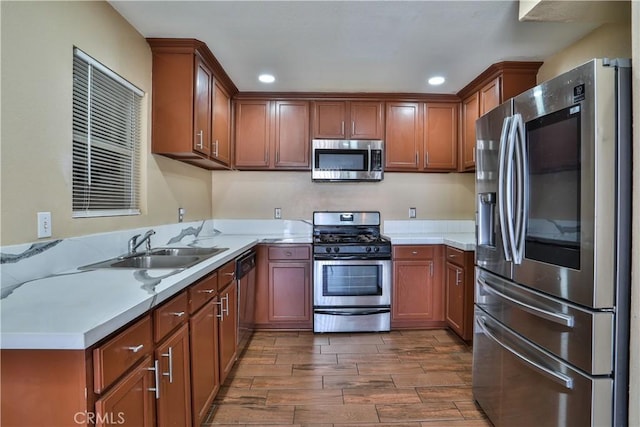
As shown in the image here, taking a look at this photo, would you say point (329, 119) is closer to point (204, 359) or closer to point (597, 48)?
point (597, 48)

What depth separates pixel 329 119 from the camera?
3.38m

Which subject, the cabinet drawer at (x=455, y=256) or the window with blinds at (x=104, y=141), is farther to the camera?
the cabinet drawer at (x=455, y=256)

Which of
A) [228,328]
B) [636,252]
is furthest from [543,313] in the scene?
[228,328]

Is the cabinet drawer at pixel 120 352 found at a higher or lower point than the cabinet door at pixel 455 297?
higher

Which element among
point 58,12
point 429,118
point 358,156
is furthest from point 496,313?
point 58,12

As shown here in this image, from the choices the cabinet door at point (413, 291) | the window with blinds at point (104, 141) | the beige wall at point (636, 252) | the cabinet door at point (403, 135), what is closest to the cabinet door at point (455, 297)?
the cabinet door at point (413, 291)

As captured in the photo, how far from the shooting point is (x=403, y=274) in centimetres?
320

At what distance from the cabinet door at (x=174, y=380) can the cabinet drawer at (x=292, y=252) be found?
164cm

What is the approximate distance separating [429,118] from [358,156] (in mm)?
889

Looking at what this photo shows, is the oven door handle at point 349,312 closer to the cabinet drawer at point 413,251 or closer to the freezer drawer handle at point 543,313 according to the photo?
the cabinet drawer at point 413,251

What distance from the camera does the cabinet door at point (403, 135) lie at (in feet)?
11.2

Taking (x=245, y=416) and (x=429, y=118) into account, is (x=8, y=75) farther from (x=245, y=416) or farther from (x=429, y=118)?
(x=429, y=118)

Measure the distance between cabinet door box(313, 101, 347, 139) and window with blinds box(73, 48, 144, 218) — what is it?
1.67 m

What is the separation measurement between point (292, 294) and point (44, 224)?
2.11 metres
